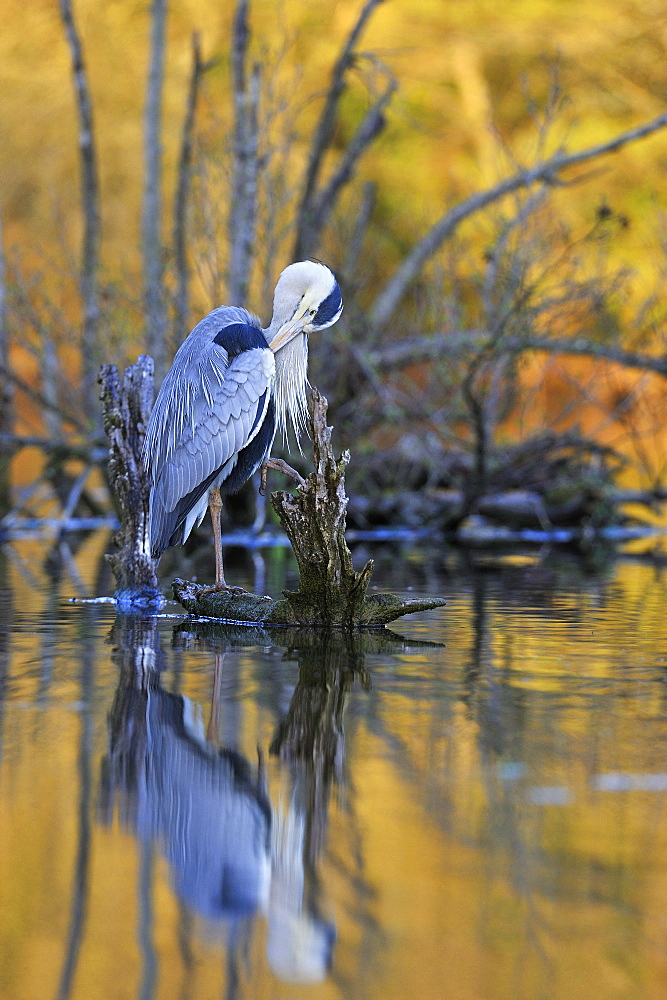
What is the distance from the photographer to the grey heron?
6.41 m

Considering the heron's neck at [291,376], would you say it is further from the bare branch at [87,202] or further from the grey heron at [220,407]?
the bare branch at [87,202]

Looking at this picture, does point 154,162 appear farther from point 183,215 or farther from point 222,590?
point 222,590

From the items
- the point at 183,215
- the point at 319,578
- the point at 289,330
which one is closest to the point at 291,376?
the point at 289,330

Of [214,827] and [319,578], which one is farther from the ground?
[319,578]

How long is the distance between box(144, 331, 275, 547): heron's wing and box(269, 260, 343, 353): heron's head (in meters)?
0.27

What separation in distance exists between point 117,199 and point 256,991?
30.2 metres

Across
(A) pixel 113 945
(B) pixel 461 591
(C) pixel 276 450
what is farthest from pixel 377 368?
(A) pixel 113 945

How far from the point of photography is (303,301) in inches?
260

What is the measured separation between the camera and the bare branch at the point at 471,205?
12.8m

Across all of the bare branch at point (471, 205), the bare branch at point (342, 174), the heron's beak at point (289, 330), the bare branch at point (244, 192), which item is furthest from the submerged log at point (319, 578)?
→ the bare branch at point (342, 174)

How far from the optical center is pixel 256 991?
2.20m

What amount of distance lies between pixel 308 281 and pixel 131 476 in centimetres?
140

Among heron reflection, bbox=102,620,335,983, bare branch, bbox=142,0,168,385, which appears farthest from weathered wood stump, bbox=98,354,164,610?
bare branch, bbox=142,0,168,385

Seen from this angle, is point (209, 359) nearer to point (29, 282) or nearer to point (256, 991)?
point (256, 991)
